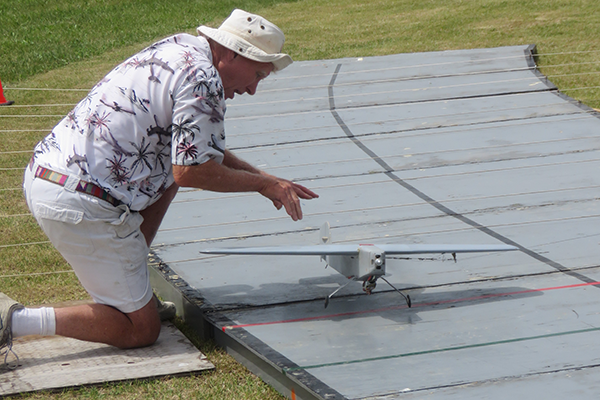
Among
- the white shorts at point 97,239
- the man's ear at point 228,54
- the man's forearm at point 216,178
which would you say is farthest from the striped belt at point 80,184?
the man's ear at point 228,54

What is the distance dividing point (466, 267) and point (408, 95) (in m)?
3.50

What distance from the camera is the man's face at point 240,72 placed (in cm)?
249

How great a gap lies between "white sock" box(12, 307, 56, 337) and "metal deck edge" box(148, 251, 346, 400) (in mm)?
557

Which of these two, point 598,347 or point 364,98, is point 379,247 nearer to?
point 598,347

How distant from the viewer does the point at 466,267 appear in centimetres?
311

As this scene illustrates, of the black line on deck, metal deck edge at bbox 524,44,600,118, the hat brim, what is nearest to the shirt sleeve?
the hat brim

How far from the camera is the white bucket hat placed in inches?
95.6

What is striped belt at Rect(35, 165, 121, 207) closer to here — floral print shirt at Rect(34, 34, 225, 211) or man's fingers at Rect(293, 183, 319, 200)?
floral print shirt at Rect(34, 34, 225, 211)

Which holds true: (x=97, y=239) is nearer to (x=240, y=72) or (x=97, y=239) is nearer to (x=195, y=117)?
Result: (x=195, y=117)

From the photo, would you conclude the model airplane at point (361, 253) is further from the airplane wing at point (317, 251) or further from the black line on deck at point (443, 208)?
the black line on deck at point (443, 208)

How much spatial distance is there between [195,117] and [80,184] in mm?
462

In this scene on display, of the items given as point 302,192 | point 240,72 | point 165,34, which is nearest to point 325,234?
point 302,192

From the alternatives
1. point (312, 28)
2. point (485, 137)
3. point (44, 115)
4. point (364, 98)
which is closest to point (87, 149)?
point (485, 137)

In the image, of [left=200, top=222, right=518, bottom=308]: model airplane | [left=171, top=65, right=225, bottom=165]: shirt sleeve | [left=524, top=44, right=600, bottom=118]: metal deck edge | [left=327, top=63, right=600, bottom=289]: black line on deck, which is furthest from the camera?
[left=524, top=44, right=600, bottom=118]: metal deck edge
